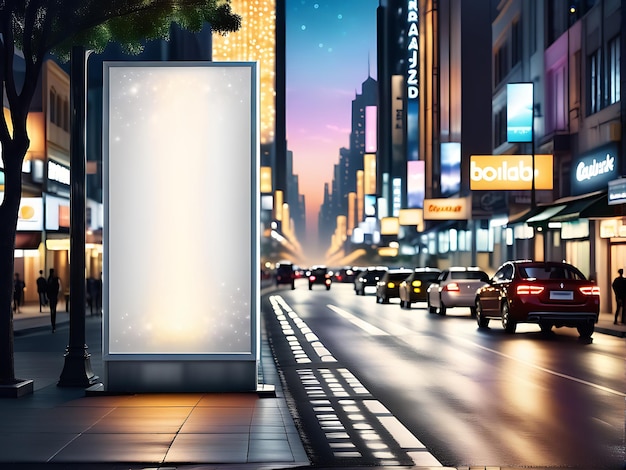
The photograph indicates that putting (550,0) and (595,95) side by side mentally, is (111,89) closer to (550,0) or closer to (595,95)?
(595,95)

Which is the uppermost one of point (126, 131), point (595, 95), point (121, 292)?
point (595, 95)

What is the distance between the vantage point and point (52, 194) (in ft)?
186

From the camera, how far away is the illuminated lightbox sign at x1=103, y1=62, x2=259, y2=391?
1424 centimetres

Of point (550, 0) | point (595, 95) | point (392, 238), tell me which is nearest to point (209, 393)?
point (595, 95)

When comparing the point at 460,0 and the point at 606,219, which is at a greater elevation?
the point at 460,0

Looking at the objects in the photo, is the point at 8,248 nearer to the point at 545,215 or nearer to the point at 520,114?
the point at 545,215

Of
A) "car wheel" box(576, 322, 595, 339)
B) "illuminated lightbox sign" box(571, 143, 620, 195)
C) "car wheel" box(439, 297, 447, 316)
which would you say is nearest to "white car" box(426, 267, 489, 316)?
"car wheel" box(439, 297, 447, 316)

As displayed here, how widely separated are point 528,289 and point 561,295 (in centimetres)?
79

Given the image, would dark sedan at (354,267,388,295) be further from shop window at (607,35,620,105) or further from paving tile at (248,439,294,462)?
paving tile at (248,439,294,462)

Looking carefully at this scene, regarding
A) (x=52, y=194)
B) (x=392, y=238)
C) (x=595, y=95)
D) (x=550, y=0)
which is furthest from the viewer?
(x=392, y=238)

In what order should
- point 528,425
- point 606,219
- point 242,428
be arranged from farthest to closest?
1. point 606,219
2. point 528,425
3. point 242,428

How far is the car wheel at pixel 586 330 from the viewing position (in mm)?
27578

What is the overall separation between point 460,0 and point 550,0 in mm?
32051

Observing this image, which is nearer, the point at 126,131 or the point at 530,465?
the point at 530,465
